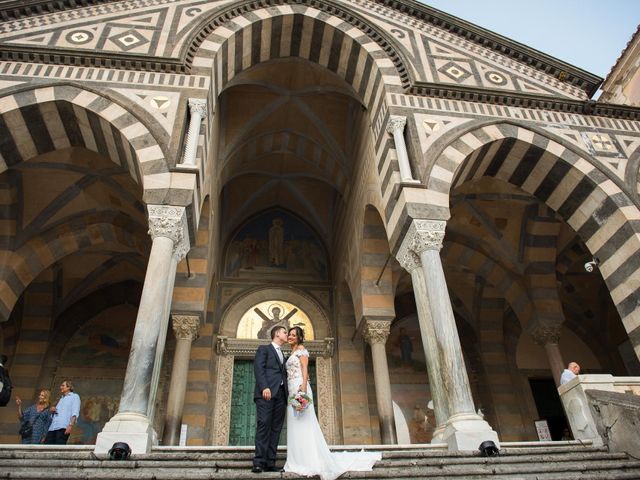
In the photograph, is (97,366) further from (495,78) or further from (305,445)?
(495,78)

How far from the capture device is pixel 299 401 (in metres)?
4.15

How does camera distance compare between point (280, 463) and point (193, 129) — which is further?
point (193, 129)

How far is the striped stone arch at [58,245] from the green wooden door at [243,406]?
391cm

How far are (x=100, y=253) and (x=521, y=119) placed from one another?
10918mm

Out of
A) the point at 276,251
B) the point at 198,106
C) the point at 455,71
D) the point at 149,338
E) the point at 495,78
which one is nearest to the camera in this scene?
the point at 149,338

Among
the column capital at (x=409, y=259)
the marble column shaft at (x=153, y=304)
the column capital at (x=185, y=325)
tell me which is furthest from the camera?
the column capital at (x=185, y=325)

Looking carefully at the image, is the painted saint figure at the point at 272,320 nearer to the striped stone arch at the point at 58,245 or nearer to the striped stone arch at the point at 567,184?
the striped stone arch at the point at 58,245

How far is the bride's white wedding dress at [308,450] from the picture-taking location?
398 centimetres

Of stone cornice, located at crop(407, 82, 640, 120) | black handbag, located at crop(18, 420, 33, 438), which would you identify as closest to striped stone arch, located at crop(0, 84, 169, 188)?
black handbag, located at crop(18, 420, 33, 438)

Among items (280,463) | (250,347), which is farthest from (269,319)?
(280,463)

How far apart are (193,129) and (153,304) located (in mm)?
3118

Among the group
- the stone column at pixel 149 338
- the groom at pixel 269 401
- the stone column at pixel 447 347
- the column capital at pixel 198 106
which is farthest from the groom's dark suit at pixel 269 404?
the column capital at pixel 198 106

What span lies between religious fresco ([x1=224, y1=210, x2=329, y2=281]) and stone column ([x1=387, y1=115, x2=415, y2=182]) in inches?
251

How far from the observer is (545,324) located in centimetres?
1123
